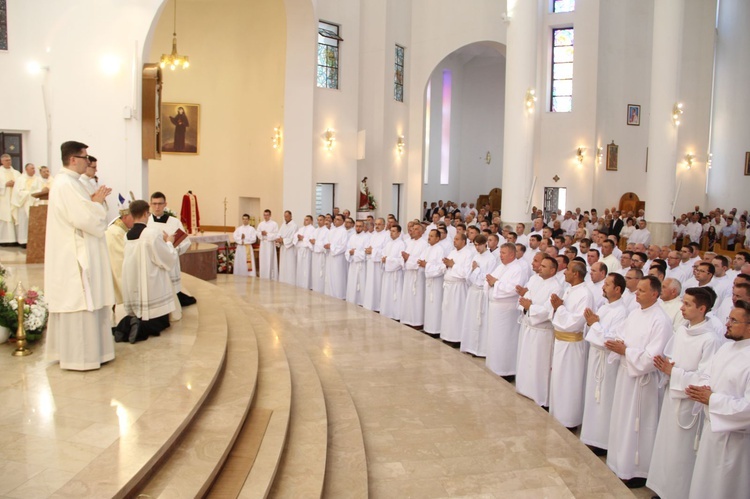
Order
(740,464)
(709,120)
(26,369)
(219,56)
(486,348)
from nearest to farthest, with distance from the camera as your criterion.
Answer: (740,464)
(26,369)
(486,348)
(219,56)
(709,120)

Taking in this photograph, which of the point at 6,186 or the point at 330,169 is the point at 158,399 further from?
the point at 330,169

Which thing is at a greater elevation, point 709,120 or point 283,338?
point 709,120

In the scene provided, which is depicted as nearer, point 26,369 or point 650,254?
point 26,369

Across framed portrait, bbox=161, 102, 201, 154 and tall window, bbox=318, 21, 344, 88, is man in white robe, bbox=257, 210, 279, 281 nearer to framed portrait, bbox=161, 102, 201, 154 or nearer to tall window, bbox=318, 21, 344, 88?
tall window, bbox=318, 21, 344, 88

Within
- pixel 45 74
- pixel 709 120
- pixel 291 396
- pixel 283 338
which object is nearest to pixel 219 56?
pixel 45 74

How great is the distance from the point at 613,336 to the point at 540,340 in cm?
149

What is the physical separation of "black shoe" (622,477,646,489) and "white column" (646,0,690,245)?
1265 cm

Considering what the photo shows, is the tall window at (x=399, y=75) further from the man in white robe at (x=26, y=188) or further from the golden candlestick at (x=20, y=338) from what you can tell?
the golden candlestick at (x=20, y=338)

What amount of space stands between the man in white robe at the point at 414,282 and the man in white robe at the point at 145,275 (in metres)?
5.46

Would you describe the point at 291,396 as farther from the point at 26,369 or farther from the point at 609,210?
the point at 609,210

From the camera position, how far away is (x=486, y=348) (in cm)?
952

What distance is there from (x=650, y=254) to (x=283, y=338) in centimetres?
587

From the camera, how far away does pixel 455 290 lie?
10.3 m

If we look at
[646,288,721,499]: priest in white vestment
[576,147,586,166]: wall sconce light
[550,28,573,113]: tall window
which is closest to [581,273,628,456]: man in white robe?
[646,288,721,499]: priest in white vestment
